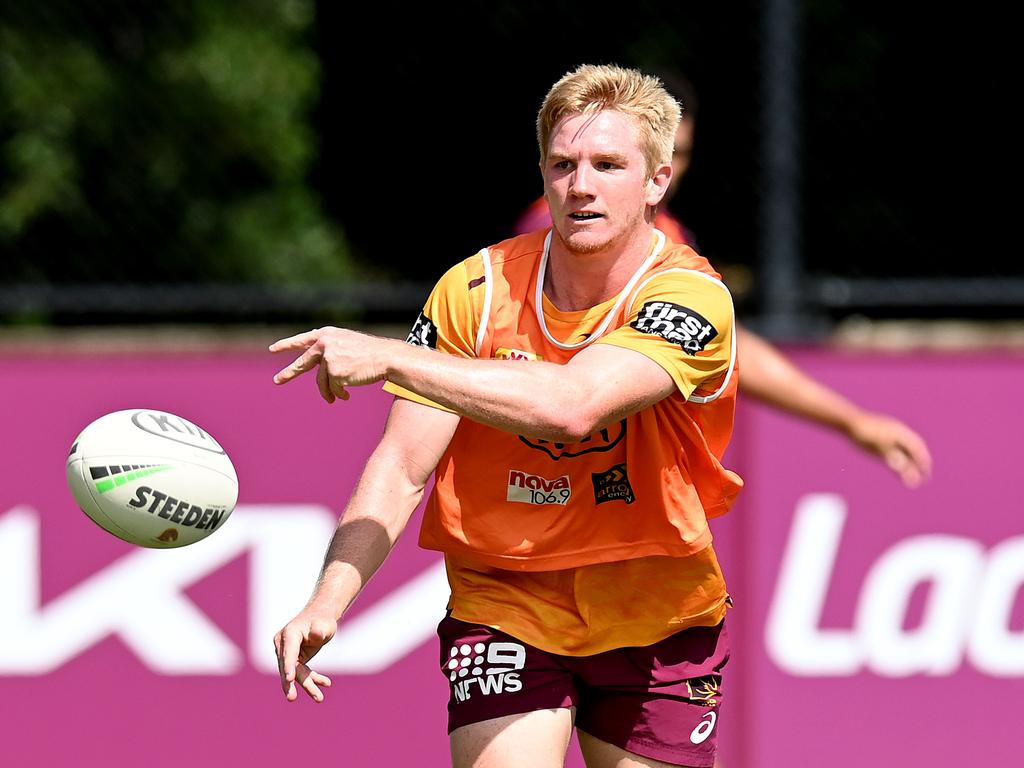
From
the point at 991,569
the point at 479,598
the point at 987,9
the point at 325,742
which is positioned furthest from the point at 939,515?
the point at 987,9

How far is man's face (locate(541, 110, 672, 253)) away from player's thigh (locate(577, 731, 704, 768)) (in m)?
1.28

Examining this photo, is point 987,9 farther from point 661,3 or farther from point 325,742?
point 325,742

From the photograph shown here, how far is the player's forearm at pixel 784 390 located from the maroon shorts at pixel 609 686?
1.58 meters

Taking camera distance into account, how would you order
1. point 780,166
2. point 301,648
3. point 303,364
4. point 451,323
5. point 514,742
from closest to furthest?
1. point 303,364
2. point 301,648
3. point 514,742
4. point 451,323
5. point 780,166

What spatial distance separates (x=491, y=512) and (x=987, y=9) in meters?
6.55

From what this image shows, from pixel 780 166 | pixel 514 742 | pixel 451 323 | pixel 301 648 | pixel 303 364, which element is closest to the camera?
pixel 303 364

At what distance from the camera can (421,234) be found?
9.84m

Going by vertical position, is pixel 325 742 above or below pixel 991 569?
below

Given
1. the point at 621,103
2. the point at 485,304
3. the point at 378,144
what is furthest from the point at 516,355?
the point at 378,144

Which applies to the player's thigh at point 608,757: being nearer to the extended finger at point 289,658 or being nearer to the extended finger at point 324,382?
the extended finger at point 289,658

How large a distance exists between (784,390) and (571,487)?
1.88 metres

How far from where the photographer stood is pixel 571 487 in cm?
419

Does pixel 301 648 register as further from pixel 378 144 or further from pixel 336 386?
pixel 378 144

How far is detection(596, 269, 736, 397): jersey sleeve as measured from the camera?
392cm
